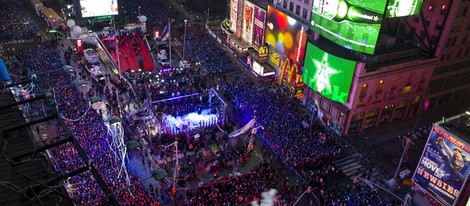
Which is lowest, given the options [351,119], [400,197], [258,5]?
[400,197]

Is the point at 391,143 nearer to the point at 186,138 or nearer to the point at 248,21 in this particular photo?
the point at 186,138

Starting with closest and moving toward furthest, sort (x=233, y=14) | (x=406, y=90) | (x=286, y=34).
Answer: (x=406, y=90), (x=286, y=34), (x=233, y=14)

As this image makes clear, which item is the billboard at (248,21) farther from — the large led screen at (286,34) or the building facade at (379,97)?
the building facade at (379,97)

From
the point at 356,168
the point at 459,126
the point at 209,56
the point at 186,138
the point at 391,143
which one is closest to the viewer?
the point at 459,126

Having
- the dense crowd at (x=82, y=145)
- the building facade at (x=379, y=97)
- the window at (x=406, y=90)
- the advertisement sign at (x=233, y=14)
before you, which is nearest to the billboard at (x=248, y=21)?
the advertisement sign at (x=233, y=14)

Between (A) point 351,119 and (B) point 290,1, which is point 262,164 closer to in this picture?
(A) point 351,119

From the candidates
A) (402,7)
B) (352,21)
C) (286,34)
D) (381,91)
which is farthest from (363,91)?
(286,34)

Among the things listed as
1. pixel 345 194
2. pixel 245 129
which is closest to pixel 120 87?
pixel 245 129
